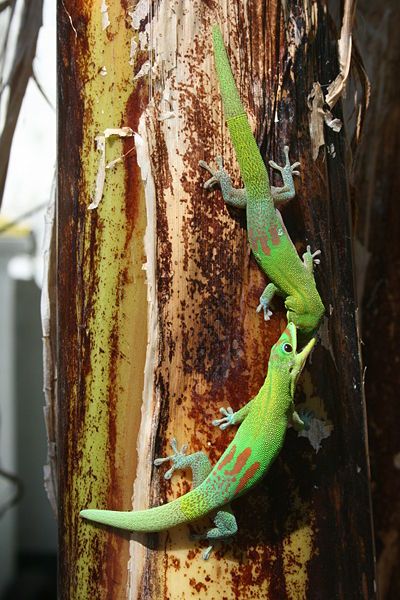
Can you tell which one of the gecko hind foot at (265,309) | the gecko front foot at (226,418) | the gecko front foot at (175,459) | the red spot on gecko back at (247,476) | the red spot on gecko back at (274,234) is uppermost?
the red spot on gecko back at (274,234)

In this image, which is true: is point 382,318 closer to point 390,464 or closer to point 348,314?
point 390,464

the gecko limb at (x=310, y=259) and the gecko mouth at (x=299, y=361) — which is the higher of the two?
the gecko limb at (x=310, y=259)

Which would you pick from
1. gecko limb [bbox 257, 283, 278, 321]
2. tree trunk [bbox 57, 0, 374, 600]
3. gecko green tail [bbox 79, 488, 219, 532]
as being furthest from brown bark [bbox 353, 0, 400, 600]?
gecko green tail [bbox 79, 488, 219, 532]

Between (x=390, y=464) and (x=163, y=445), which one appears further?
(x=390, y=464)

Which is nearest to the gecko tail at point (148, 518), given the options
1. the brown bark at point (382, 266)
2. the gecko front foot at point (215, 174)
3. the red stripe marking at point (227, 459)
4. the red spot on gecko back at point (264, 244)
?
the red stripe marking at point (227, 459)

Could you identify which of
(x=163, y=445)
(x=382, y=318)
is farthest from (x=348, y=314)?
(x=382, y=318)

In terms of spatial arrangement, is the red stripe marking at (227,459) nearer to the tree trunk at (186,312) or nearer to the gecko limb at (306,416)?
the tree trunk at (186,312)

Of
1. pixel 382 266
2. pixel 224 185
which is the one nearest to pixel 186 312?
pixel 224 185
